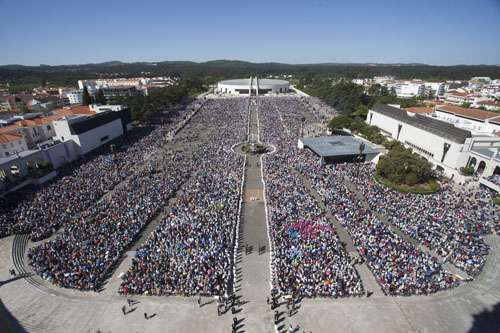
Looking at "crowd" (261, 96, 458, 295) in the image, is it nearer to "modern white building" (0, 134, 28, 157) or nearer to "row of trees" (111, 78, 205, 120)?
"modern white building" (0, 134, 28, 157)

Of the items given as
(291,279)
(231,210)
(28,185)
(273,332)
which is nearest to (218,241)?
(231,210)

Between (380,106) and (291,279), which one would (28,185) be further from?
(380,106)

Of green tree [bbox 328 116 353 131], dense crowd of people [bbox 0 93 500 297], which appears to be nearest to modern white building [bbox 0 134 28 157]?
dense crowd of people [bbox 0 93 500 297]

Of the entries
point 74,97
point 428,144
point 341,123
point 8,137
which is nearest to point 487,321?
point 428,144

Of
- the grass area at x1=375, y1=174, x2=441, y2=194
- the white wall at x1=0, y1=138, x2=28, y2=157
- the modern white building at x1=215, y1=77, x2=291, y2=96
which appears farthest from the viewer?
the modern white building at x1=215, y1=77, x2=291, y2=96

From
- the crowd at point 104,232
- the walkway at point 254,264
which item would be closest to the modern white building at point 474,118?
the walkway at point 254,264

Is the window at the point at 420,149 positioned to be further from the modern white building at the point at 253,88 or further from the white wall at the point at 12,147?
the modern white building at the point at 253,88
